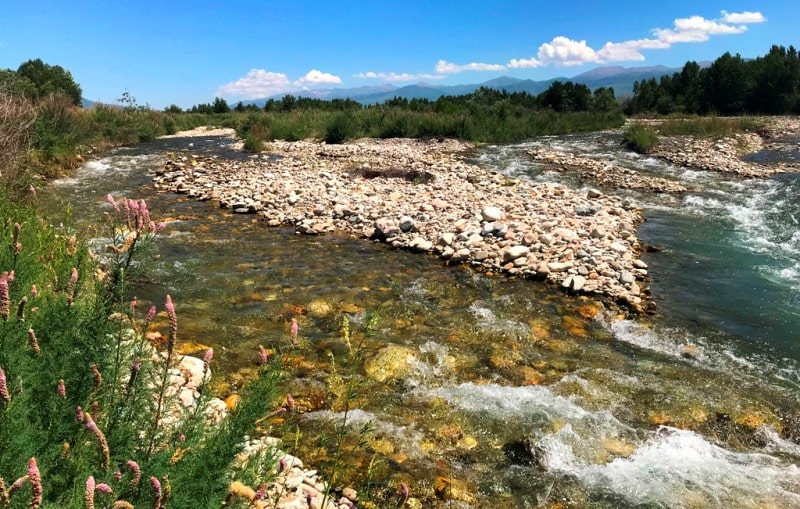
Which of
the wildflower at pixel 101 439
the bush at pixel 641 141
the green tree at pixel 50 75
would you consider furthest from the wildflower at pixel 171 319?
the green tree at pixel 50 75

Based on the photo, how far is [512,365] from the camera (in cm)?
616

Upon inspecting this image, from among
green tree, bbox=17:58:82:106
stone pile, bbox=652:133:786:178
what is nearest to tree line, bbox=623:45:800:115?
stone pile, bbox=652:133:786:178

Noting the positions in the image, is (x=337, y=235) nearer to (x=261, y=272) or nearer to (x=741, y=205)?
(x=261, y=272)

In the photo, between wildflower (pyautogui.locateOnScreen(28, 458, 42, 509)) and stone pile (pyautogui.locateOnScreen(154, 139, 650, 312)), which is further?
stone pile (pyautogui.locateOnScreen(154, 139, 650, 312))

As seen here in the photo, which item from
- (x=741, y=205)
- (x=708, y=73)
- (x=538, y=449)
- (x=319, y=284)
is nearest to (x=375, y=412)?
(x=538, y=449)

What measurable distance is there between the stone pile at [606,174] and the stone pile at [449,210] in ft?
10.3

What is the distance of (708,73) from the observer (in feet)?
191

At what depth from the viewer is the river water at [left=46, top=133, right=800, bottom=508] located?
436 cm

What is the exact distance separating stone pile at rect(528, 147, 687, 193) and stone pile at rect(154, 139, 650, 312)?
3.15m

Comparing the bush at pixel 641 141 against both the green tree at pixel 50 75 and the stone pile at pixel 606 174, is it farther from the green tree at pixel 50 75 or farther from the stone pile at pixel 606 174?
the green tree at pixel 50 75

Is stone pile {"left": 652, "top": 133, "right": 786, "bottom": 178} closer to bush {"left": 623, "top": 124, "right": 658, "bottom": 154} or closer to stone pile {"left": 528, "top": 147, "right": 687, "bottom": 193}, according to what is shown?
bush {"left": 623, "top": 124, "right": 658, "bottom": 154}

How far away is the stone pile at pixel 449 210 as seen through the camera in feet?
30.7

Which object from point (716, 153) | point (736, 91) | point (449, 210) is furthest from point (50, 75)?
point (736, 91)

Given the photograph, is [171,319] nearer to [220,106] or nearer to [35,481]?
[35,481]
